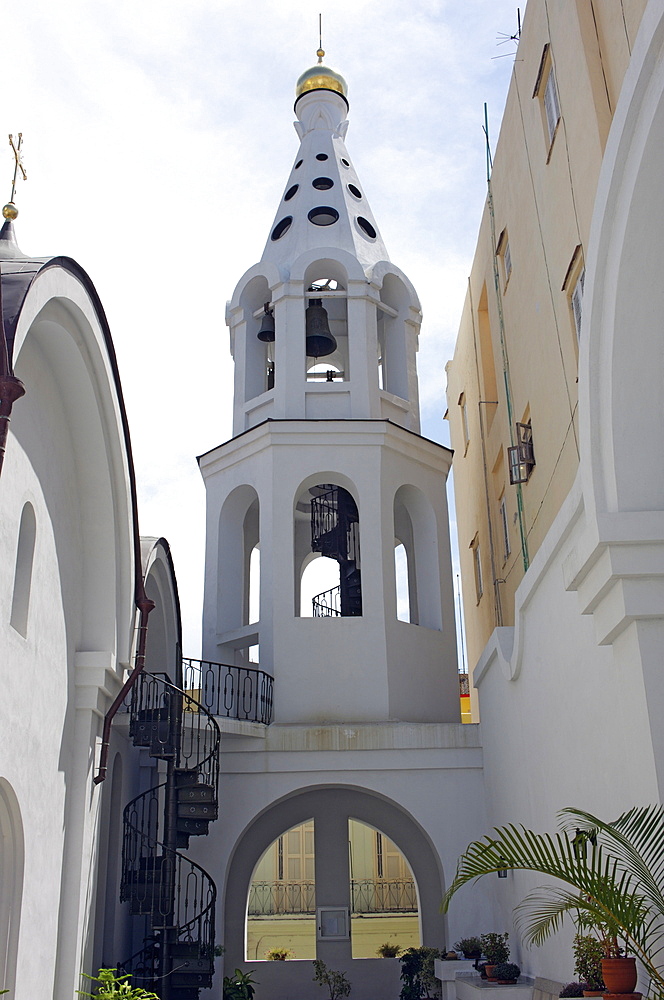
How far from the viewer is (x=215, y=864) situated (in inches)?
575

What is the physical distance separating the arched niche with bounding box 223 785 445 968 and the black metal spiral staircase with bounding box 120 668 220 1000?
268cm

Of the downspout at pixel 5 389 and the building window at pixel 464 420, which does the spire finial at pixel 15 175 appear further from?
the building window at pixel 464 420

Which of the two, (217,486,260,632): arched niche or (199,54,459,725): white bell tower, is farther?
(217,486,260,632): arched niche

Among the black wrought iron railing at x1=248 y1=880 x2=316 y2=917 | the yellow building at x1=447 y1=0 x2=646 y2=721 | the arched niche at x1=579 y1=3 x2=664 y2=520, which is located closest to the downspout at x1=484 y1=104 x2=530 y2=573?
the yellow building at x1=447 y1=0 x2=646 y2=721

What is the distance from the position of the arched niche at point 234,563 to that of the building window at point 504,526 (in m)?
4.80

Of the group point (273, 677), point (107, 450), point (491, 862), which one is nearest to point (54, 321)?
point (107, 450)

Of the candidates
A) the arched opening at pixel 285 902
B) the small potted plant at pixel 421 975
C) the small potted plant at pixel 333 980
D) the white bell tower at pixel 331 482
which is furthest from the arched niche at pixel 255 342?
the arched opening at pixel 285 902

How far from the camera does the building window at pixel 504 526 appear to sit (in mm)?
16516

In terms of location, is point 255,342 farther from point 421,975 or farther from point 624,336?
point 624,336

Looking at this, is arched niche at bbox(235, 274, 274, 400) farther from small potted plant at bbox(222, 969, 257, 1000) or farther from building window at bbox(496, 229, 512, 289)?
small potted plant at bbox(222, 969, 257, 1000)

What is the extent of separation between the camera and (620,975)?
268 inches

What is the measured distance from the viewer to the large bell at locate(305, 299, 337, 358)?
19.3 meters

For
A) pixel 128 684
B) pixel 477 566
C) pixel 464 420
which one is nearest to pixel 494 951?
pixel 128 684

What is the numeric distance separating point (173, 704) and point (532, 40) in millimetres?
9847
